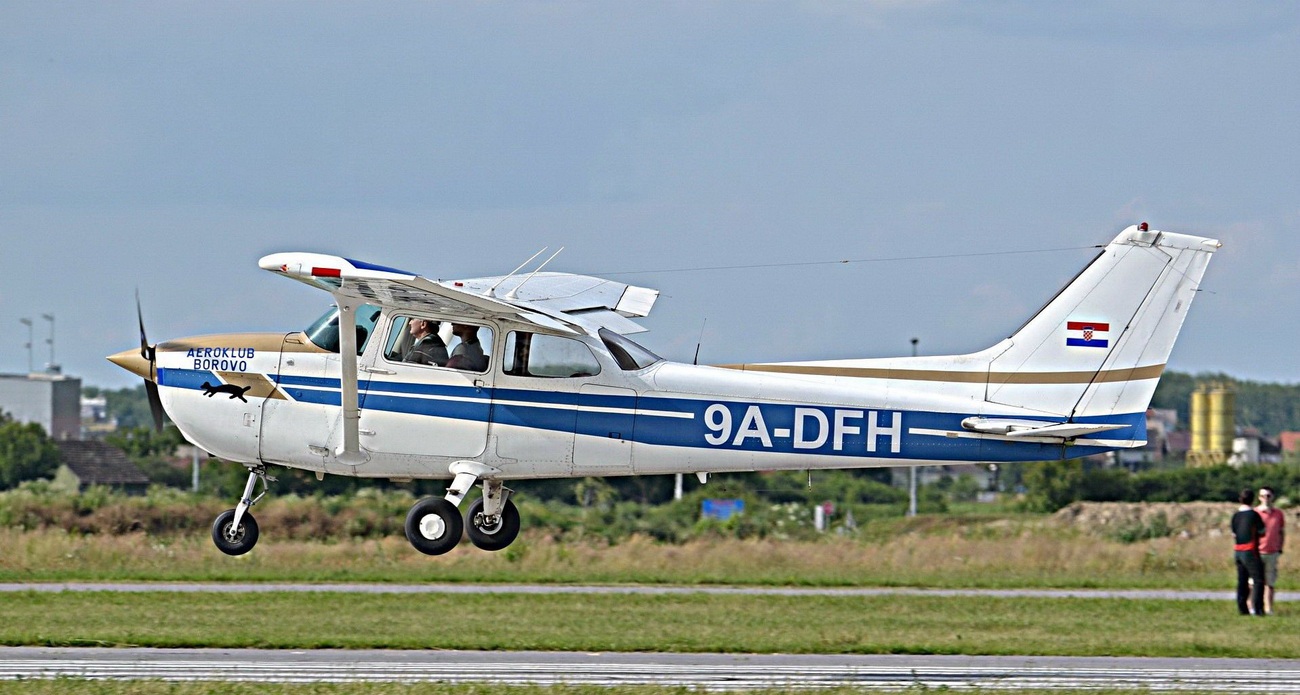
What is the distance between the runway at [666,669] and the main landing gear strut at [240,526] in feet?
11.5

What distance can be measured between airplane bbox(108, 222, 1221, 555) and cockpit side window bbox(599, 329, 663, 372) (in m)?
0.02

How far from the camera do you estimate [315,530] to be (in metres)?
39.4

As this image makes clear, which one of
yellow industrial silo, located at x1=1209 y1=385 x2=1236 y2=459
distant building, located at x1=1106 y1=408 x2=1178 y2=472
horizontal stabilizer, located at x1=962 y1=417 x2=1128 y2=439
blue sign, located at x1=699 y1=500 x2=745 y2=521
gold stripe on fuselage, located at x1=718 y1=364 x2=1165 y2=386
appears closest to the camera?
horizontal stabilizer, located at x1=962 y1=417 x2=1128 y2=439

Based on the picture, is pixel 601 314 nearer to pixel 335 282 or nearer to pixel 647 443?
pixel 647 443

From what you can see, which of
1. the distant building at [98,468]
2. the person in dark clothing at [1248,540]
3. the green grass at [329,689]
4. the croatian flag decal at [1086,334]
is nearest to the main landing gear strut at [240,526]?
the green grass at [329,689]

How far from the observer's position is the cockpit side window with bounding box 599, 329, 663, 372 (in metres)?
14.8

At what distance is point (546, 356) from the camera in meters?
14.6

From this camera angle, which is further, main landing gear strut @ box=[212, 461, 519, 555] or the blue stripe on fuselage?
main landing gear strut @ box=[212, 461, 519, 555]

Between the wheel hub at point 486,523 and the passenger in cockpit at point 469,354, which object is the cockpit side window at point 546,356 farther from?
the wheel hub at point 486,523

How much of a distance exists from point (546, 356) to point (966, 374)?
164 inches

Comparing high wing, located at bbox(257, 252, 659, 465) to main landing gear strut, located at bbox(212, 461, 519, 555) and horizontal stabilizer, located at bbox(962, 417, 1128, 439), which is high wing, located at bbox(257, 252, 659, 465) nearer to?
main landing gear strut, located at bbox(212, 461, 519, 555)

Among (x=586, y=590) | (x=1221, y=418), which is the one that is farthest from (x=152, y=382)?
(x=1221, y=418)

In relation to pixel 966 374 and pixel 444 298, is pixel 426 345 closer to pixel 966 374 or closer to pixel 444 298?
pixel 444 298

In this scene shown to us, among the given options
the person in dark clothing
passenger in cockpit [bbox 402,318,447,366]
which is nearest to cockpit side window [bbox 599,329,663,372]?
passenger in cockpit [bbox 402,318,447,366]
